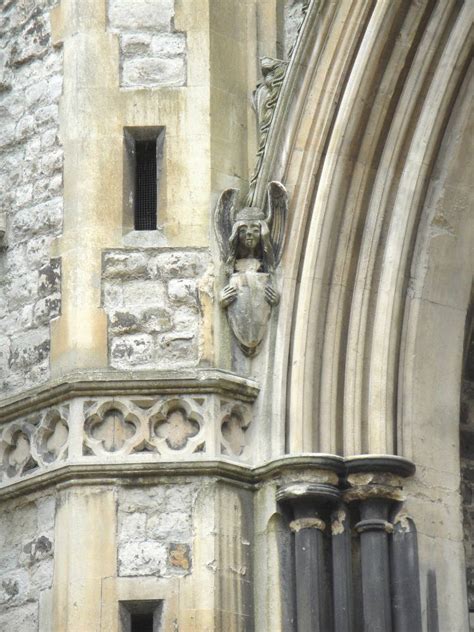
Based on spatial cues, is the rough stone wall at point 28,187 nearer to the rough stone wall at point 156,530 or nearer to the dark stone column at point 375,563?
the rough stone wall at point 156,530

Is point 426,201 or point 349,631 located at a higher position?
point 426,201

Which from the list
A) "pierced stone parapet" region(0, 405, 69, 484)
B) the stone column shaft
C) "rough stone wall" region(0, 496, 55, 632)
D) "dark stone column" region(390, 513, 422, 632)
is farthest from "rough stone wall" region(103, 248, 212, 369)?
"dark stone column" region(390, 513, 422, 632)

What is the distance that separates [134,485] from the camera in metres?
10.1

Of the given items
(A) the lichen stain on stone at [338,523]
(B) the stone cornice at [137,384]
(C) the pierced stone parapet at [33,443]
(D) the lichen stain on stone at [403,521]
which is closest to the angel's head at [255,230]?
(B) the stone cornice at [137,384]

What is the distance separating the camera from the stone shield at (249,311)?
10.4m

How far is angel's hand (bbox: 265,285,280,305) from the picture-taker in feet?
34.2

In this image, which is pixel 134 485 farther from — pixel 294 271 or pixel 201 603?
pixel 294 271

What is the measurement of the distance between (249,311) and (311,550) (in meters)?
1.22

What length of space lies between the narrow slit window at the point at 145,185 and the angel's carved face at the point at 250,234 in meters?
0.45

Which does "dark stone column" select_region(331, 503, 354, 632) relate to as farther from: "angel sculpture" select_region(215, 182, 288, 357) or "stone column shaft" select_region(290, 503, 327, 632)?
"angel sculpture" select_region(215, 182, 288, 357)

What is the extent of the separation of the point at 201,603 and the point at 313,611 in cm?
51

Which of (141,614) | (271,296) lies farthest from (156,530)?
(271,296)

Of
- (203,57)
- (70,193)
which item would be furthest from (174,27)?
(70,193)

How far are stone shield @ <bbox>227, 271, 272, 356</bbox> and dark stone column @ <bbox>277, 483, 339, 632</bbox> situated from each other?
0.78 m
